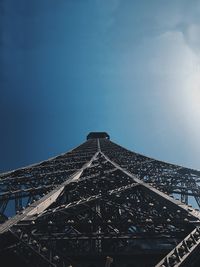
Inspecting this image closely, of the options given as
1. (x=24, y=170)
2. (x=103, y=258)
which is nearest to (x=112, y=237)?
(x=103, y=258)

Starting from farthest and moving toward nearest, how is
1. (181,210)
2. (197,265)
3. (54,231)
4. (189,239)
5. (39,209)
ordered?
(39,209) < (181,210) < (54,231) < (189,239) < (197,265)

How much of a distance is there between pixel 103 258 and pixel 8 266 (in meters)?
1.25

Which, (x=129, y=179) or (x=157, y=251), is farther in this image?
(x=129, y=179)

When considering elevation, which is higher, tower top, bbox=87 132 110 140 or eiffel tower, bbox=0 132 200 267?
tower top, bbox=87 132 110 140

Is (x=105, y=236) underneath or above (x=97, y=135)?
underneath

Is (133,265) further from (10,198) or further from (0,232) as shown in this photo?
(10,198)

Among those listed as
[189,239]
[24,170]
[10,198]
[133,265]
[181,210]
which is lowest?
[133,265]

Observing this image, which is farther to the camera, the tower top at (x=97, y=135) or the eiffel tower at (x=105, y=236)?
the tower top at (x=97, y=135)

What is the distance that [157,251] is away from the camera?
4.95 m

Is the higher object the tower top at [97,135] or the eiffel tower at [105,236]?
the tower top at [97,135]

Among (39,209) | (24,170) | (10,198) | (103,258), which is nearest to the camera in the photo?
(103,258)

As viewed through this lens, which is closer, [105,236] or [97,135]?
[105,236]

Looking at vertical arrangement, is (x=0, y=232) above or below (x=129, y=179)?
below

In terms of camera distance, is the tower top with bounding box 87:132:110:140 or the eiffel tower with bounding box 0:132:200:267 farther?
the tower top with bounding box 87:132:110:140
